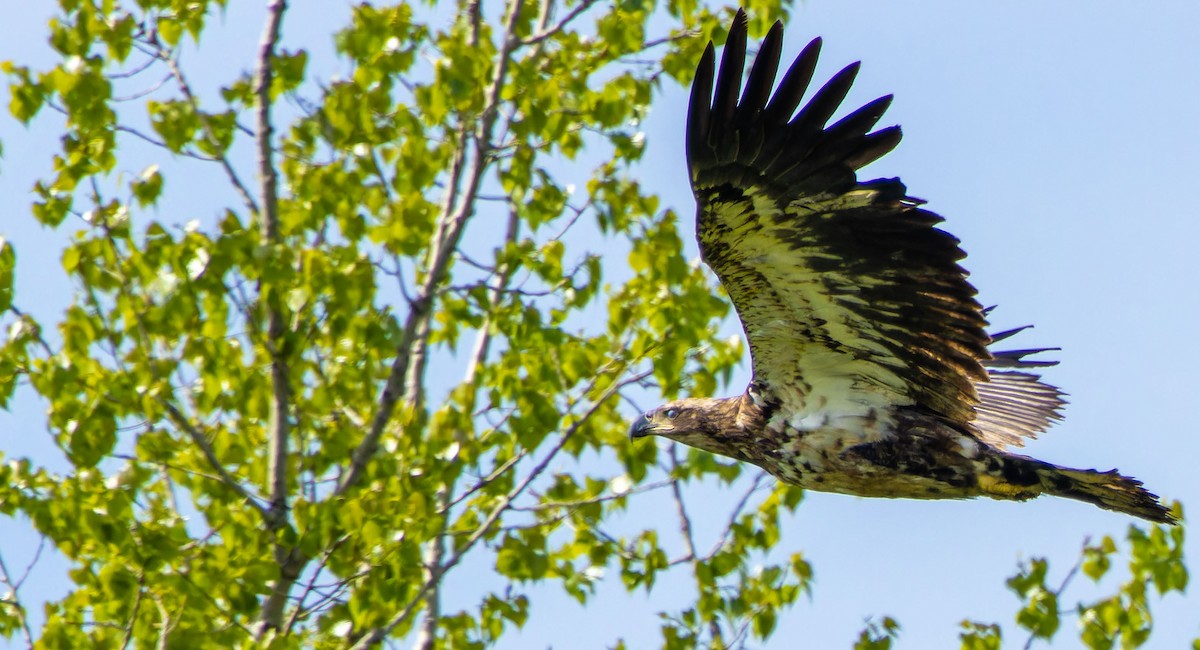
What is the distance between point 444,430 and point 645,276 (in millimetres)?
1559

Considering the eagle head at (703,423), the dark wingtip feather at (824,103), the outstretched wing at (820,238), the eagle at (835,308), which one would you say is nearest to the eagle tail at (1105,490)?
the eagle at (835,308)

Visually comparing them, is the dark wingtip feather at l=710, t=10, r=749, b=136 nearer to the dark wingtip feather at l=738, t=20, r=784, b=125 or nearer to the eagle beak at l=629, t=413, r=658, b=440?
the dark wingtip feather at l=738, t=20, r=784, b=125

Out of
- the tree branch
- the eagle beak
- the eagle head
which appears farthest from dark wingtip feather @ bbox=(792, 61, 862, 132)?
the tree branch

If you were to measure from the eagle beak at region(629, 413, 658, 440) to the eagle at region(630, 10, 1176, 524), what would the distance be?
0.41 metres

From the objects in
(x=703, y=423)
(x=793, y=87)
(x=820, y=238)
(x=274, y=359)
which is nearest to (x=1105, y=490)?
(x=820, y=238)

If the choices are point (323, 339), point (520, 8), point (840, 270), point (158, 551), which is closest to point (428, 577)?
point (323, 339)

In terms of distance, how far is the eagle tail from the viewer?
25.1 feet

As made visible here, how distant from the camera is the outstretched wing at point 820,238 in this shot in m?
7.20

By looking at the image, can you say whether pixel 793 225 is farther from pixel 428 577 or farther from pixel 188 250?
pixel 428 577

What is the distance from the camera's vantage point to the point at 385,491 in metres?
8.91

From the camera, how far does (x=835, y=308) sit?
7695 mm

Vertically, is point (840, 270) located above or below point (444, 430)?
below

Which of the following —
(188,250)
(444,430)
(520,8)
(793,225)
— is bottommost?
(793,225)

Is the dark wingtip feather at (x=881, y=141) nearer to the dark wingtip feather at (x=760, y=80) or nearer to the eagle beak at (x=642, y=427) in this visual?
the dark wingtip feather at (x=760, y=80)
